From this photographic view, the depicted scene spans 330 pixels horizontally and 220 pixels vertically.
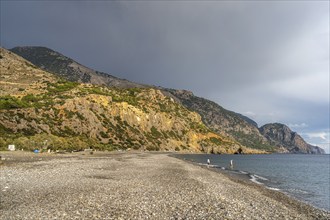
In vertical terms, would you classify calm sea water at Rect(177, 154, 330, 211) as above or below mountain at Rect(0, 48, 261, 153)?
below

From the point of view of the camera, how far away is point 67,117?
12294 cm

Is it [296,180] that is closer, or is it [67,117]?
[296,180]

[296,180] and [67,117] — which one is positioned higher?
[67,117]

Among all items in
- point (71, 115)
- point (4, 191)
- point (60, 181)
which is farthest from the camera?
point (71, 115)

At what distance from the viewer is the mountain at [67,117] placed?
9497cm

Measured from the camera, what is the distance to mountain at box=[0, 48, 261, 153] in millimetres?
94969

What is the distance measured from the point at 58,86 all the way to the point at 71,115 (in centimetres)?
3455

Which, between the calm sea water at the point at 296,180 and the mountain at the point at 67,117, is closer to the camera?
the calm sea water at the point at 296,180

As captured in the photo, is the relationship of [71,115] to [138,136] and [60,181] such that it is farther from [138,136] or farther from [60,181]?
[60,181]

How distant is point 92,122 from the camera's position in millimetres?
132750

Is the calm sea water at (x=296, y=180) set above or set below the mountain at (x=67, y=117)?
below

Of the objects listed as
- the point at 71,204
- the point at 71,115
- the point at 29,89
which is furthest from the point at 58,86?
the point at 71,204

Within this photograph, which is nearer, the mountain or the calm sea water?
the calm sea water

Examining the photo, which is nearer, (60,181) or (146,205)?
(146,205)
